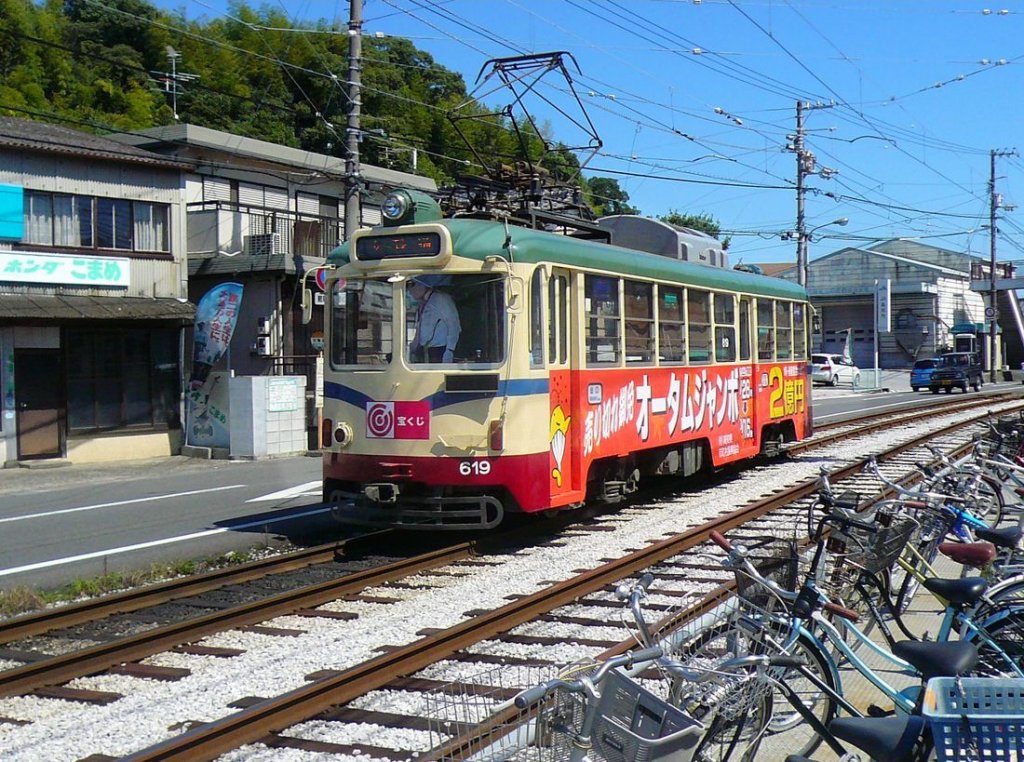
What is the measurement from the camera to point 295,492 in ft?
52.2

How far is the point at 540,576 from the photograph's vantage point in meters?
9.63

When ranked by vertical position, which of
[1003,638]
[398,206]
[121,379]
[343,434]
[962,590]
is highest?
[398,206]

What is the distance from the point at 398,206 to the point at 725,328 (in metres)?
5.87

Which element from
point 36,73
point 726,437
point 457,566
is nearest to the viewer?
point 457,566

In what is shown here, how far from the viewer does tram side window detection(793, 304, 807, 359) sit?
1816 cm

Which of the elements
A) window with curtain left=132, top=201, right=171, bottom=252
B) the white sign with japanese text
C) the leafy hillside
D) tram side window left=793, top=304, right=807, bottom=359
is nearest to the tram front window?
tram side window left=793, top=304, right=807, bottom=359

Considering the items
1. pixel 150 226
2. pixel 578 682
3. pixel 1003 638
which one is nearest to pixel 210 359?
pixel 150 226

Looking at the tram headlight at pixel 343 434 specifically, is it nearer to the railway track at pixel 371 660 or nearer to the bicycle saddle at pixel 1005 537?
the railway track at pixel 371 660

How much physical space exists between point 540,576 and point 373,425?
7.47 ft

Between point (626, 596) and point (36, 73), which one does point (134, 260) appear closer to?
point (626, 596)

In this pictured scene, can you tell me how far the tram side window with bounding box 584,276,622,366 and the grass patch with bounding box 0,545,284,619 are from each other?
158 inches

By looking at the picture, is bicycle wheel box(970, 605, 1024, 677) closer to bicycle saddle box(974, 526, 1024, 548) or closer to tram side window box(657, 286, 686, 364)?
bicycle saddle box(974, 526, 1024, 548)

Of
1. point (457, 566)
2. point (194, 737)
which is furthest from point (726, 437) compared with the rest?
point (194, 737)

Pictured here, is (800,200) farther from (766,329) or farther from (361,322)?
(361,322)
